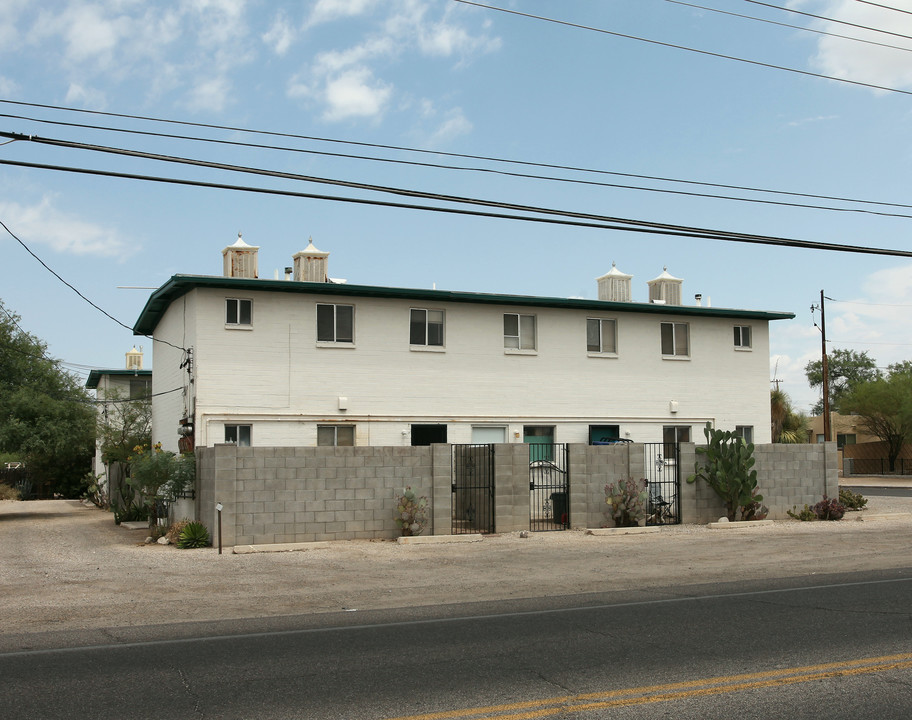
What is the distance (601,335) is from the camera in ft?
95.3

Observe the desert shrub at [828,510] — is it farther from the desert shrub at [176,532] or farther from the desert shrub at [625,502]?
the desert shrub at [176,532]

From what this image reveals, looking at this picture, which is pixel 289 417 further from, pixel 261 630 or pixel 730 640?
pixel 730 640

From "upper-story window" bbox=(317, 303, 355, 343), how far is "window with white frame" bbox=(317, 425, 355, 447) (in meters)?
2.40

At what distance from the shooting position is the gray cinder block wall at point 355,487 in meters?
19.7

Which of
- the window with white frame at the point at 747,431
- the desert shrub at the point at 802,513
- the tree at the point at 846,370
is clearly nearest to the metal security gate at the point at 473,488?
the desert shrub at the point at 802,513

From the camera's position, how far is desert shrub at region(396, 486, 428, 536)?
20625 mm

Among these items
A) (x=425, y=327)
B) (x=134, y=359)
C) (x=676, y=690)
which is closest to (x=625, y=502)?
(x=425, y=327)

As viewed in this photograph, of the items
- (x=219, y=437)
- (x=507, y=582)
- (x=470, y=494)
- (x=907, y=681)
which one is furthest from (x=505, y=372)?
(x=907, y=681)

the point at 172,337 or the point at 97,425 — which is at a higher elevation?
the point at 172,337

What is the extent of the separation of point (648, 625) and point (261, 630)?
4401mm

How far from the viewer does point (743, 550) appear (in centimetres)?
1873

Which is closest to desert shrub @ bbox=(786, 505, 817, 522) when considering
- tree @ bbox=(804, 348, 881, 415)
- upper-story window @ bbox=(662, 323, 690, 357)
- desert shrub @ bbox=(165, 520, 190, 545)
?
upper-story window @ bbox=(662, 323, 690, 357)

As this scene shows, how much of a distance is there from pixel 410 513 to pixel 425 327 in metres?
7.52

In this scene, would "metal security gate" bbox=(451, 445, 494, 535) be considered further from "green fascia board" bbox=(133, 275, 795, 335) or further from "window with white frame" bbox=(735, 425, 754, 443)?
"window with white frame" bbox=(735, 425, 754, 443)
